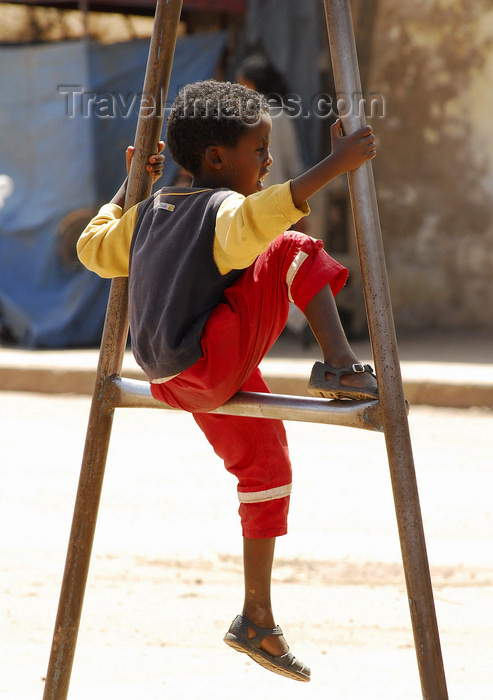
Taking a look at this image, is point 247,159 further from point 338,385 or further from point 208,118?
point 338,385

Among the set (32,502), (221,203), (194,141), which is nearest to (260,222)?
(221,203)

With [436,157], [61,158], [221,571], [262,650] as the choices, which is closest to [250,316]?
[262,650]

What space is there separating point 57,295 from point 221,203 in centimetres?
A: 535

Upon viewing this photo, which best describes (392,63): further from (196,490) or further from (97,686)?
(97,686)

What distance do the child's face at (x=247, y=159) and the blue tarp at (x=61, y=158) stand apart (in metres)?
4.79

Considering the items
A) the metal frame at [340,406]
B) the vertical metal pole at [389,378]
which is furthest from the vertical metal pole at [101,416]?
the vertical metal pole at [389,378]

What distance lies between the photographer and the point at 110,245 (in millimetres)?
1600

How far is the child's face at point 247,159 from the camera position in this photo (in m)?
1.53

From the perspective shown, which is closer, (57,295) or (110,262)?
(110,262)

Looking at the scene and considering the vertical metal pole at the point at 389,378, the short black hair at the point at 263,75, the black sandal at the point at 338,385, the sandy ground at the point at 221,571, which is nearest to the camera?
the vertical metal pole at the point at 389,378

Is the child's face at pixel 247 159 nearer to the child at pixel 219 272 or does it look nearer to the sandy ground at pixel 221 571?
the child at pixel 219 272

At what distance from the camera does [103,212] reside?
1.67 metres

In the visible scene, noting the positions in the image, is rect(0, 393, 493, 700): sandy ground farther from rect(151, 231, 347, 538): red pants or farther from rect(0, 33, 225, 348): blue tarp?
rect(0, 33, 225, 348): blue tarp

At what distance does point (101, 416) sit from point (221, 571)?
3.51ft
